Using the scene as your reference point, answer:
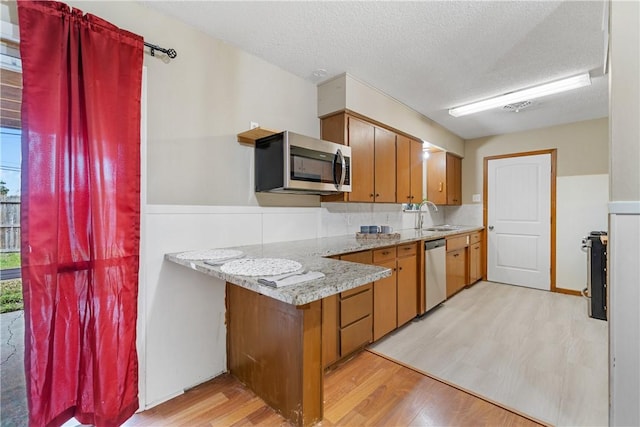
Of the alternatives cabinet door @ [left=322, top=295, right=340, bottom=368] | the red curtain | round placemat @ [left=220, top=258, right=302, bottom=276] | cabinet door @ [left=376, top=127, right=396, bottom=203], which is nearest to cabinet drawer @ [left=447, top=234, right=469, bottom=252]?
cabinet door @ [left=376, top=127, right=396, bottom=203]

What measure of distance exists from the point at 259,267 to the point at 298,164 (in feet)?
3.12

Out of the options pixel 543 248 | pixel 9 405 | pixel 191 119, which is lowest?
pixel 9 405

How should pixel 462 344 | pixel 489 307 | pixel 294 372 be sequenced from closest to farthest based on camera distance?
1. pixel 294 372
2. pixel 462 344
3. pixel 489 307

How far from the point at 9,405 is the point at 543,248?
5465 millimetres

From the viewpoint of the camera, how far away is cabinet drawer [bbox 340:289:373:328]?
206 cm

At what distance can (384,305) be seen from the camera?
8.00ft

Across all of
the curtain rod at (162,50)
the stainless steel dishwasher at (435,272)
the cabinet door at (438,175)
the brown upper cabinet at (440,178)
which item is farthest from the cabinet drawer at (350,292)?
the cabinet door at (438,175)

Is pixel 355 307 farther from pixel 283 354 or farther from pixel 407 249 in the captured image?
pixel 407 249

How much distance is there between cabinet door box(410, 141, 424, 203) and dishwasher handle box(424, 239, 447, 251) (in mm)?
609

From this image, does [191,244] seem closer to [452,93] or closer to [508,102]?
[452,93]

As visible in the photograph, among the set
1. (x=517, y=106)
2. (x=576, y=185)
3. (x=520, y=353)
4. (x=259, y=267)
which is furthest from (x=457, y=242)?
(x=259, y=267)

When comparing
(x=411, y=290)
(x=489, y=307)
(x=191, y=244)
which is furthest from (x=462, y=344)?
(x=191, y=244)

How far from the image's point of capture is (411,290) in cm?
281

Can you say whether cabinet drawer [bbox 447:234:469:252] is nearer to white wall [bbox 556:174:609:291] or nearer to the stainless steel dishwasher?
the stainless steel dishwasher
